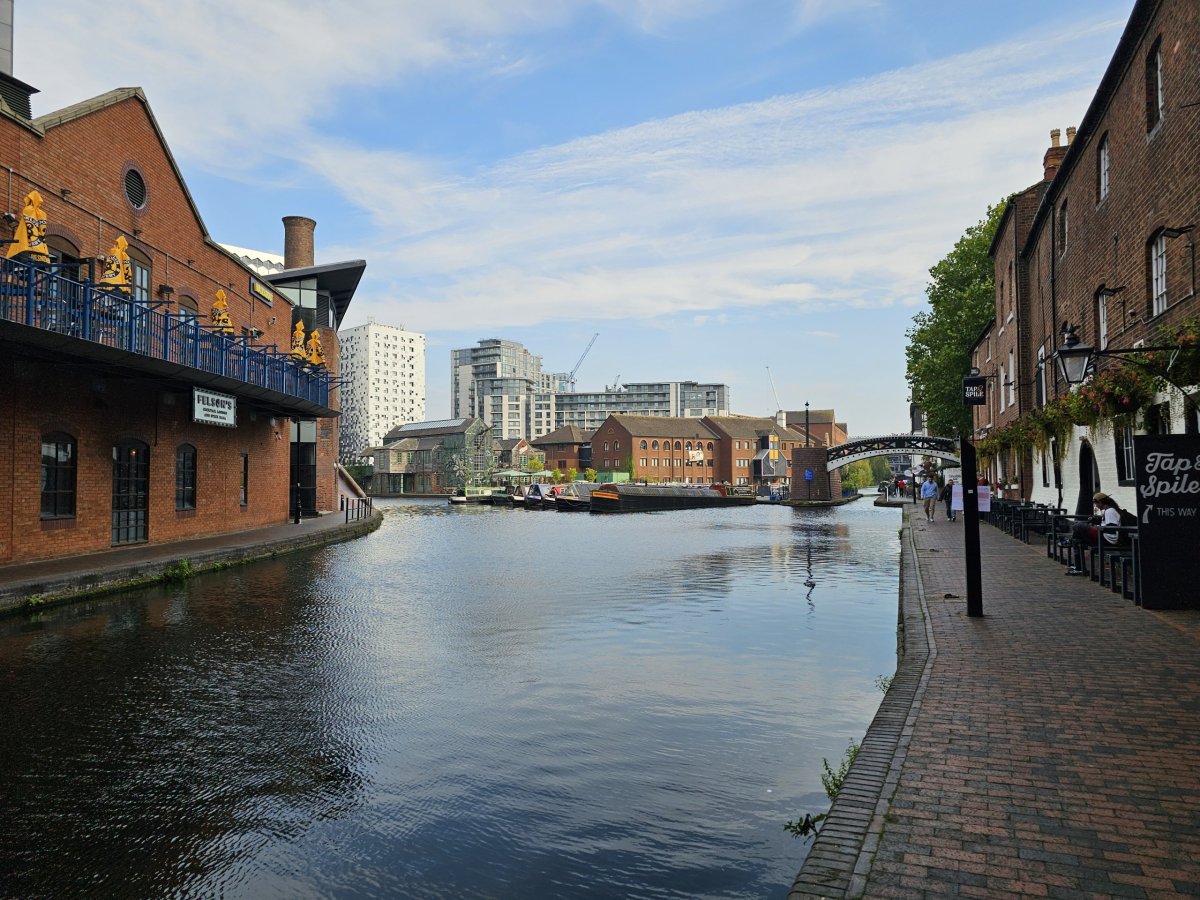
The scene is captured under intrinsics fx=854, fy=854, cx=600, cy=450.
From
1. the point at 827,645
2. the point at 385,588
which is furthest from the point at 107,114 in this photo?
the point at 827,645

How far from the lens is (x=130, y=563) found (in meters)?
14.5

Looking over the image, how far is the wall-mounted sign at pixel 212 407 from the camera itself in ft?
64.1

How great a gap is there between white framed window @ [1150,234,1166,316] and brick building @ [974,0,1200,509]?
0.07 feet

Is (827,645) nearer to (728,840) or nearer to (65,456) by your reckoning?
(728,840)

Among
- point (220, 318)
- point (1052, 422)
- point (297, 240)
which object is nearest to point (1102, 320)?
point (1052, 422)

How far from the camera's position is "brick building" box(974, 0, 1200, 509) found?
11719mm

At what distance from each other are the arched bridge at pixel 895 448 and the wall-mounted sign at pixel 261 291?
129ft

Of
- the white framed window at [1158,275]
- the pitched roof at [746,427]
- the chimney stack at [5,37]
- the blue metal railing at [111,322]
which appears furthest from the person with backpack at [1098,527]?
the pitched roof at [746,427]

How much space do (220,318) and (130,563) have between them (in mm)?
8638

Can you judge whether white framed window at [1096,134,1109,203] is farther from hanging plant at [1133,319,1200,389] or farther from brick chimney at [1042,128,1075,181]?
brick chimney at [1042,128,1075,181]

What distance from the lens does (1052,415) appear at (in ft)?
59.4

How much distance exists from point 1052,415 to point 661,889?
1714cm

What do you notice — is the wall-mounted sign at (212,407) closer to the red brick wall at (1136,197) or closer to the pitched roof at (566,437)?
the red brick wall at (1136,197)

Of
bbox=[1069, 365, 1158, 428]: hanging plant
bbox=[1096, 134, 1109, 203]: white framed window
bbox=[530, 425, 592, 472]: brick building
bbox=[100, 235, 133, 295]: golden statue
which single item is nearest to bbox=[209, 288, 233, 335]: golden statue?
bbox=[100, 235, 133, 295]: golden statue
